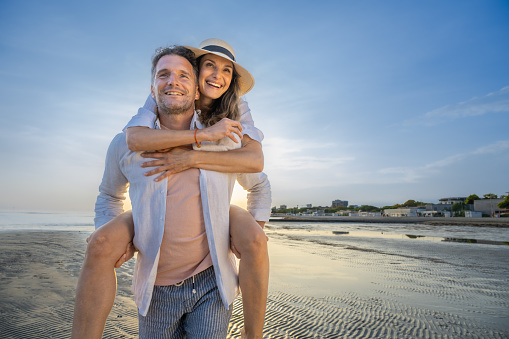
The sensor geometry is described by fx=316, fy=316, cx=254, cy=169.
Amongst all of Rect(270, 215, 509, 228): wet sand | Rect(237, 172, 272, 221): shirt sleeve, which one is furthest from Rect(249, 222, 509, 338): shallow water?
Rect(270, 215, 509, 228): wet sand

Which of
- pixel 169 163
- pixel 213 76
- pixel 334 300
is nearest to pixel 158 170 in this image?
pixel 169 163

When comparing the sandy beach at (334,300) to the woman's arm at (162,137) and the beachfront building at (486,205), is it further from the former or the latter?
the beachfront building at (486,205)

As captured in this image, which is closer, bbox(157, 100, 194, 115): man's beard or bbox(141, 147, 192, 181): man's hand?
bbox(141, 147, 192, 181): man's hand

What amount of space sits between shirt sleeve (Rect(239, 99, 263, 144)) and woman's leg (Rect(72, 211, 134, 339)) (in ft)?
3.43

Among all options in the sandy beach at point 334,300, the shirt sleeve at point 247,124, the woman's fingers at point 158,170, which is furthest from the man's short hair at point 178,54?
the sandy beach at point 334,300

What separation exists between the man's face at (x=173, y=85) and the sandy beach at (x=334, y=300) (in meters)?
2.47

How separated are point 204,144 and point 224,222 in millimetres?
531

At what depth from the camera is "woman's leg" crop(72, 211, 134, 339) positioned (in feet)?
5.13

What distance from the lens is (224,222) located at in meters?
1.90

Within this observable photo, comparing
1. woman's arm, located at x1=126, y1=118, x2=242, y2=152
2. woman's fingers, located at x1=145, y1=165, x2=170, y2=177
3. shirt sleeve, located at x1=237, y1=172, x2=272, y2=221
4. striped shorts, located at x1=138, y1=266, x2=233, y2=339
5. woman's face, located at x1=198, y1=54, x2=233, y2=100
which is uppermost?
woman's face, located at x1=198, y1=54, x2=233, y2=100

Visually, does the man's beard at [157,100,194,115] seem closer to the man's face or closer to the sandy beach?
the man's face

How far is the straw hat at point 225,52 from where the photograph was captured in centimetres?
233

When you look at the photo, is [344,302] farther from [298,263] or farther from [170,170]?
[170,170]

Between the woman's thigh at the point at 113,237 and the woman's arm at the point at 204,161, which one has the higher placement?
the woman's arm at the point at 204,161
